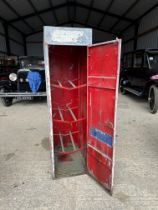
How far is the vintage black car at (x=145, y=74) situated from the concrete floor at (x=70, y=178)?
1.72 meters

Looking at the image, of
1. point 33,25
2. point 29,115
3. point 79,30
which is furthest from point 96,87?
point 33,25

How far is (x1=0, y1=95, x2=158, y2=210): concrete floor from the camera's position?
6.67ft

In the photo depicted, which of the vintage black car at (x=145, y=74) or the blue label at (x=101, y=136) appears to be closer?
the blue label at (x=101, y=136)

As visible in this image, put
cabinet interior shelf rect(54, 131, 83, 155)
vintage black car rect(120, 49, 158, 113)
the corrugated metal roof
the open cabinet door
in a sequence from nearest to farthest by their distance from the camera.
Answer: the open cabinet door
cabinet interior shelf rect(54, 131, 83, 155)
vintage black car rect(120, 49, 158, 113)
the corrugated metal roof

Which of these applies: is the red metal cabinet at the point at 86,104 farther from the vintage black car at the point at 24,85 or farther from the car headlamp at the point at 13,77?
the car headlamp at the point at 13,77

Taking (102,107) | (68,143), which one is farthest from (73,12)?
(102,107)

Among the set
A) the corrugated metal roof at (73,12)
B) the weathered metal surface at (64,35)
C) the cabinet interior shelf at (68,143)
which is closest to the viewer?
the weathered metal surface at (64,35)

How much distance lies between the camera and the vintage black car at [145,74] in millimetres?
5629

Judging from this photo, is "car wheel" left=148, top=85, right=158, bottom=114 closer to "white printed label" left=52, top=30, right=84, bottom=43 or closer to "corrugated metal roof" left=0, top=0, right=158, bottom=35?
"white printed label" left=52, top=30, right=84, bottom=43

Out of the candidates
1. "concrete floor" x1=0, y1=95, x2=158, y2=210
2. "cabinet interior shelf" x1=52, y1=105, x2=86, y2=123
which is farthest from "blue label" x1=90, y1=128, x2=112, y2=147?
"cabinet interior shelf" x1=52, y1=105, x2=86, y2=123

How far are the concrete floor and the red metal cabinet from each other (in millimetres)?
196

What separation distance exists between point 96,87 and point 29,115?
373 centimetres

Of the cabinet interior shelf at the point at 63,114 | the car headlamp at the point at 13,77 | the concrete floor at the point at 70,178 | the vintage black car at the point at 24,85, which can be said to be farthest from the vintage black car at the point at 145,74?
the car headlamp at the point at 13,77

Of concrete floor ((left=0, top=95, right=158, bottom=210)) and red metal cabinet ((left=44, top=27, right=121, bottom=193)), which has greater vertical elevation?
red metal cabinet ((left=44, top=27, right=121, bottom=193))
